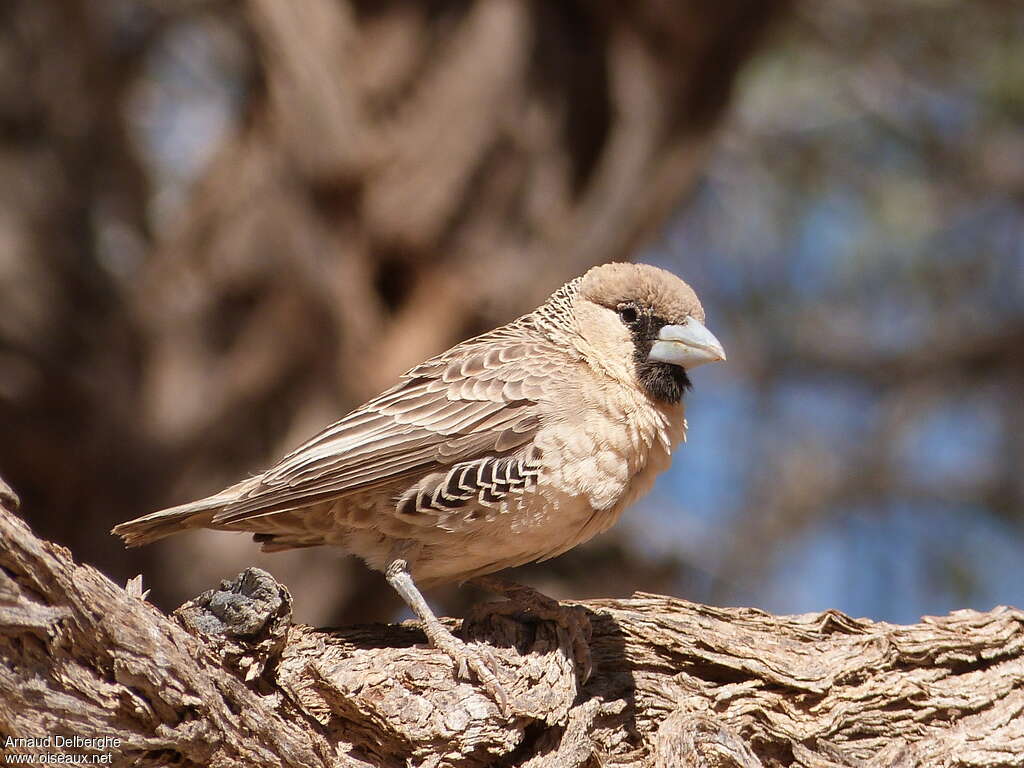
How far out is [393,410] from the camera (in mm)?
5043

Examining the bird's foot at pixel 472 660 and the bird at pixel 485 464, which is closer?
the bird's foot at pixel 472 660

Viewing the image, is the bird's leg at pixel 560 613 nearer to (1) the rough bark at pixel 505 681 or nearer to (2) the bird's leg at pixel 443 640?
(1) the rough bark at pixel 505 681

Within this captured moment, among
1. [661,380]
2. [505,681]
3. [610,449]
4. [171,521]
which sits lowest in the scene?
[505,681]

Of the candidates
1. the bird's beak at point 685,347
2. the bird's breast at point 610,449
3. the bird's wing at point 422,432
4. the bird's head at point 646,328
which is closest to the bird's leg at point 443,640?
the bird's wing at point 422,432

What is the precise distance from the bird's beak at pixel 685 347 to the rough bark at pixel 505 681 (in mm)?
967

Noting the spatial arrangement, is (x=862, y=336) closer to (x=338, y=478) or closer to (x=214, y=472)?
(x=214, y=472)

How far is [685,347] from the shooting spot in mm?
5012

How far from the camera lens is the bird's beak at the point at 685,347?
16.3ft

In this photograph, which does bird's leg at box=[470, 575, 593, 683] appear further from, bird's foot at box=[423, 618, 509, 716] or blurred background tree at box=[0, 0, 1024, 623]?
blurred background tree at box=[0, 0, 1024, 623]

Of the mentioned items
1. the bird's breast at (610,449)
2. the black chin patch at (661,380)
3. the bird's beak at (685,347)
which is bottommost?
the bird's breast at (610,449)

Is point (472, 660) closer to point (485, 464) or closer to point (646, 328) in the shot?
point (485, 464)

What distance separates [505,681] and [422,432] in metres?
1.03

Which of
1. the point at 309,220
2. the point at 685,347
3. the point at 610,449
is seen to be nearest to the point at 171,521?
the point at 610,449

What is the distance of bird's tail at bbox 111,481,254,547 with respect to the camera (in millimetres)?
4660
